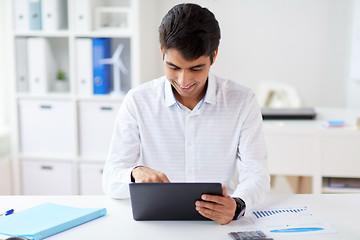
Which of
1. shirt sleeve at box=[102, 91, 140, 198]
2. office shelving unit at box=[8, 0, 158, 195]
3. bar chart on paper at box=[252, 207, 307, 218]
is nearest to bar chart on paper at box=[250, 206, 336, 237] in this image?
bar chart on paper at box=[252, 207, 307, 218]

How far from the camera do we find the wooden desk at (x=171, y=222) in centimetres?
129

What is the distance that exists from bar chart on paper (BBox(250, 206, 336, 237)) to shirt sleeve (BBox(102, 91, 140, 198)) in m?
0.43

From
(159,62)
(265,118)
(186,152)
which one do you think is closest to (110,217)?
(186,152)

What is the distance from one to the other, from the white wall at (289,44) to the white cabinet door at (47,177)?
4.16ft

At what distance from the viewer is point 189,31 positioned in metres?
1.48

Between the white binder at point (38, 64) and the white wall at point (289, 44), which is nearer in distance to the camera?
the white binder at point (38, 64)

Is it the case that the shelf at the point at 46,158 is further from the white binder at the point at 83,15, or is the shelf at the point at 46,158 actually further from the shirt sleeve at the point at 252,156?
the shirt sleeve at the point at 252,156

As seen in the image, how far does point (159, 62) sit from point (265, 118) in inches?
40.2

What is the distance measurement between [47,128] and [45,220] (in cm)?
194

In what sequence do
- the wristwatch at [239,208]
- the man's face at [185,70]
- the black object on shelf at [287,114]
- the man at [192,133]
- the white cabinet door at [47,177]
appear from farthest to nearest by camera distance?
the white cabinet door at [47,177] → the black object on shelf at [287,114] → the man at [192,133] → the man's face at [185,70] → the wristwatch at [239,208]

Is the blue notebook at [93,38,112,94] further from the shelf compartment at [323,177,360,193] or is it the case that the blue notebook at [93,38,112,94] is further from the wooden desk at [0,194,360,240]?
the wooden desk at [0,194,360,240]

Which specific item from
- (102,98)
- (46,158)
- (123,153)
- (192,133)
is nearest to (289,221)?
(192,133)

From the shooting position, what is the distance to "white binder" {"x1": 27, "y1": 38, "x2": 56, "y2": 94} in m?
3.11

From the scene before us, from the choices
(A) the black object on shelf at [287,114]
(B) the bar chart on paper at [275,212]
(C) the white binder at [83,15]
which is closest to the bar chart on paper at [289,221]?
(B) the bar chart on paper at [275,212]
